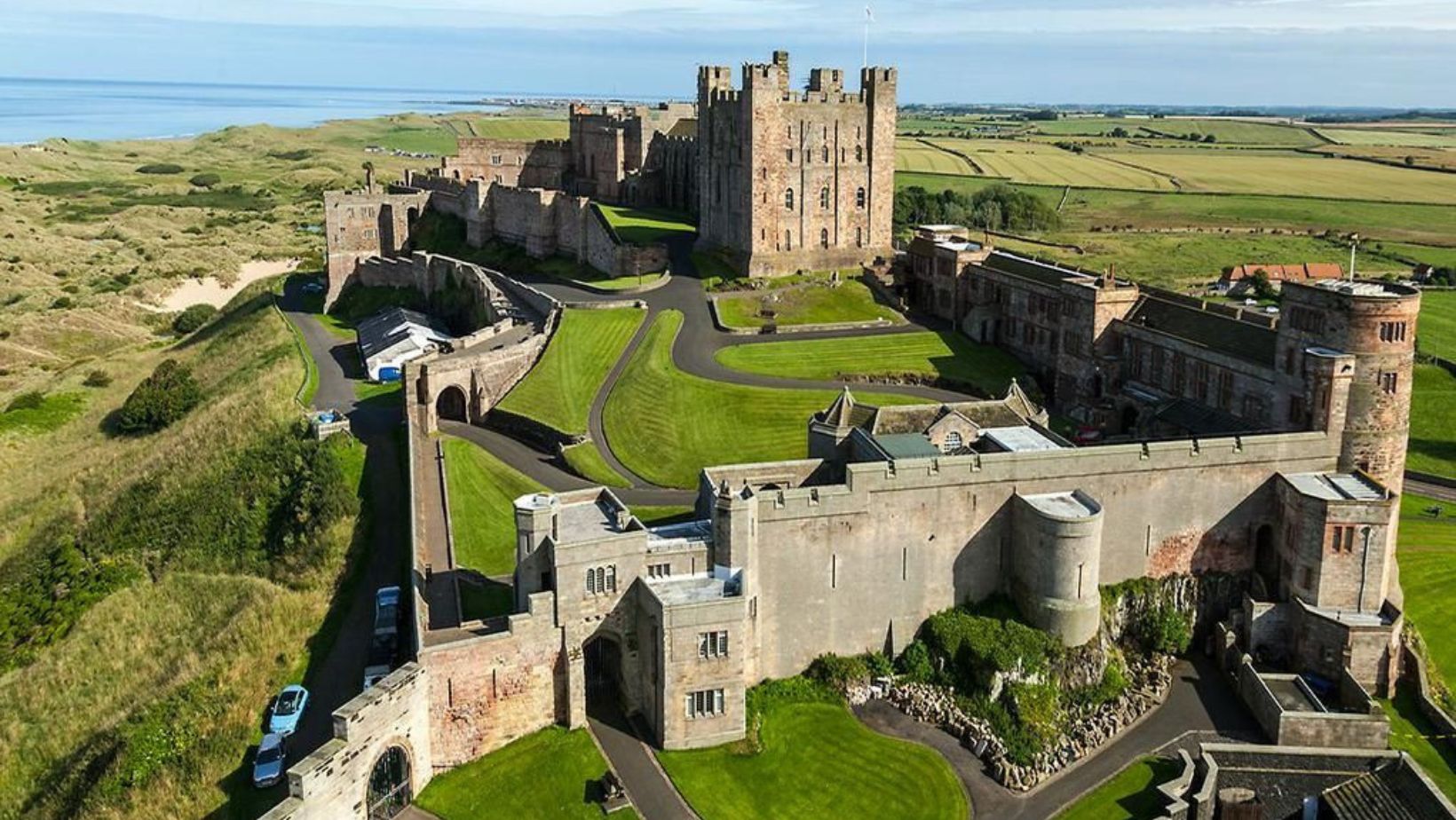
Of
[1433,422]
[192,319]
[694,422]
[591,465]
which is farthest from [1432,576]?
[192,319]

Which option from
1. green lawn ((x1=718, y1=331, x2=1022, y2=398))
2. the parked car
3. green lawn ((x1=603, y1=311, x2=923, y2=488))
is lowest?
the parked car

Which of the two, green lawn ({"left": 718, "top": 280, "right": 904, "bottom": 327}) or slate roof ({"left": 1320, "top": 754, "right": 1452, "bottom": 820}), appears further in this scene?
green lawn ({"left": 718, "top": 280, "right": 904, "bottom": 327})

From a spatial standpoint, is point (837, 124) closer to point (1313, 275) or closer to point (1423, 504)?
point (1423, 504)

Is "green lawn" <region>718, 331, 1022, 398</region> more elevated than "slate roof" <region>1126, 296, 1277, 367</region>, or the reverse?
"slate roof" <region>1126, 296, 1277, 367</region>

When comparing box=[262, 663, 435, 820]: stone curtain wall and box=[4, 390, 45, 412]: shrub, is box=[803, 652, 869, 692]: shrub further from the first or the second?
box=[4, 390, 45, 412]: shrub

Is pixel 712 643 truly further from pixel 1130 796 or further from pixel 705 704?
pixel 1130 796

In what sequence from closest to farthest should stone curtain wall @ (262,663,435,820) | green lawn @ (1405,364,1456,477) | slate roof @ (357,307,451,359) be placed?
stone curtain wall @ (262,663,435,820)
green lawn @ (1405,364,1456,477)
slate roof @ (357,307,451,359)

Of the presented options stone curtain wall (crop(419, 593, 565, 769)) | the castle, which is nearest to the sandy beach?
the castle

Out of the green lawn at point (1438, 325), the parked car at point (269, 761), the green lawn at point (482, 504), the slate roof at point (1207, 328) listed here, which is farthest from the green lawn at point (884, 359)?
the green lawn at point (1438, 325)
